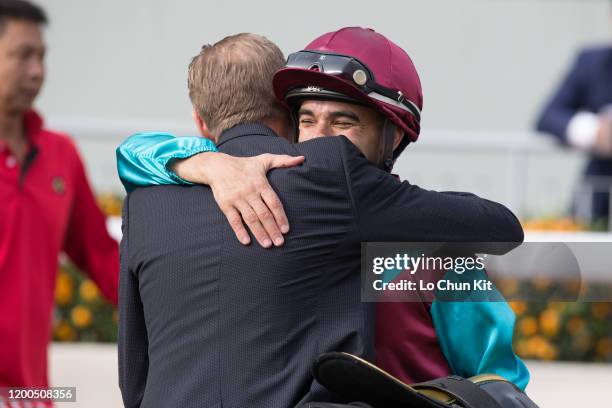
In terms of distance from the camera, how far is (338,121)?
106 inches

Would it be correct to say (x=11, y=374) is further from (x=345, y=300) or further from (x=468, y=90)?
(x=468, y=90)

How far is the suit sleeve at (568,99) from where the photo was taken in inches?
264

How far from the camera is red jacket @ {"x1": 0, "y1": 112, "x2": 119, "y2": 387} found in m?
3.99

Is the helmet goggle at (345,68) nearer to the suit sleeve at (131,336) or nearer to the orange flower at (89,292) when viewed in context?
the suit sleeve at (131,336)

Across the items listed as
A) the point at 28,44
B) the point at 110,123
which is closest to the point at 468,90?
the point at 110,123

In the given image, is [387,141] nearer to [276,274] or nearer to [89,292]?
[276,274]

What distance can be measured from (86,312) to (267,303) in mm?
4391

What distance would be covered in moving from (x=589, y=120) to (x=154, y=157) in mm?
4333

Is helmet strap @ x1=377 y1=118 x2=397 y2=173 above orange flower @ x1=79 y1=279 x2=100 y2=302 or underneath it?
above

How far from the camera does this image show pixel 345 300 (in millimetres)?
2408

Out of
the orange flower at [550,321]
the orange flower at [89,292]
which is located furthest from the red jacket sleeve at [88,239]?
the orange flower at [550,321]

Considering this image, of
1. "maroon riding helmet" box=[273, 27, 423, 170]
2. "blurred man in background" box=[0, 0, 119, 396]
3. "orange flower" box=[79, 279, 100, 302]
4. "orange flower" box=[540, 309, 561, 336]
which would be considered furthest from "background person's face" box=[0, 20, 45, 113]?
"orange flower" box=[540, 309, 561, 336]

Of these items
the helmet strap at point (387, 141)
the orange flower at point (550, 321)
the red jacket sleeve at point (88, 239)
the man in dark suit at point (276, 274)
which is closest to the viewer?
the man in dark suit at point (276, 274)

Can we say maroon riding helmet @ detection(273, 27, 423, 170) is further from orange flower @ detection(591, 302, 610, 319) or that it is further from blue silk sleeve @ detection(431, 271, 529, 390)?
orange flower @ detection(591, 302, 610, 319)
